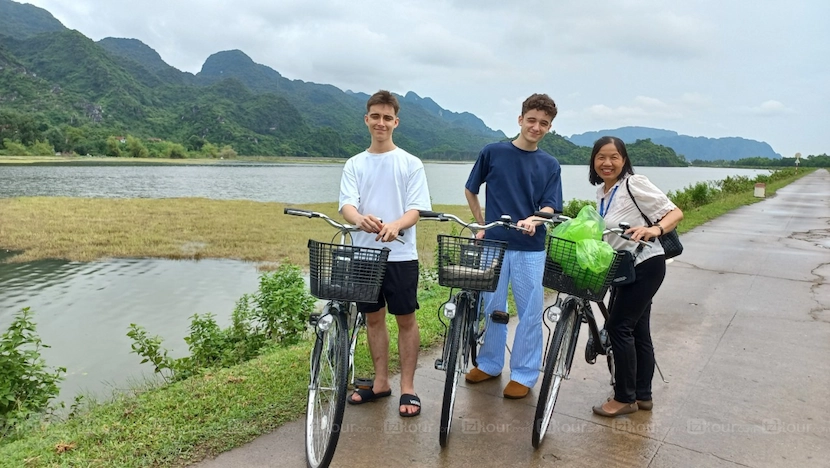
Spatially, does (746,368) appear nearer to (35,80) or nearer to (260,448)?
(260,448)

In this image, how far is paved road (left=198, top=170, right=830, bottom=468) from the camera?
113 inches

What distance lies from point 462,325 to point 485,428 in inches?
26.4

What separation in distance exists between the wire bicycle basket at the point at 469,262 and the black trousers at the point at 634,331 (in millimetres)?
886

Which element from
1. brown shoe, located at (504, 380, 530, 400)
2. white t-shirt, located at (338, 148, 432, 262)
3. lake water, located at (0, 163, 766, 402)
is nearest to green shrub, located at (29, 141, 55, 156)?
lake water, located at (0, 163, 766, 402)

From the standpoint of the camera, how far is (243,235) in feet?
64.8

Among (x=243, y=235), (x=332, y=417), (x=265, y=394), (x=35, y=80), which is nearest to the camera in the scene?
(x=332, y=417)

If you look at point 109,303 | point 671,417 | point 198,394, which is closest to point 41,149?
point 109,303

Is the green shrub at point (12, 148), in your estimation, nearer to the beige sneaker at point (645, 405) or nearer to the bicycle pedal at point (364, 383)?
the bicycle pedal at point (364, 383)

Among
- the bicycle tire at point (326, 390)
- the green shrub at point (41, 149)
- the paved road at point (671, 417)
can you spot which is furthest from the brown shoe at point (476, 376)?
the green shrub at point (41, 149)

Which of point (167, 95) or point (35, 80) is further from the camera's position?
point (167, 95)

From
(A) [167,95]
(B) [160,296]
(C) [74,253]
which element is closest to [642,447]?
(B) [160,296]

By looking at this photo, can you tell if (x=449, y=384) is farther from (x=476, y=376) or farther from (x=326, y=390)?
(x=476, y=376)

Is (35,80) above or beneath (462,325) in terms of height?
above

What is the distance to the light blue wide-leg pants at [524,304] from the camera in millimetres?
3461
